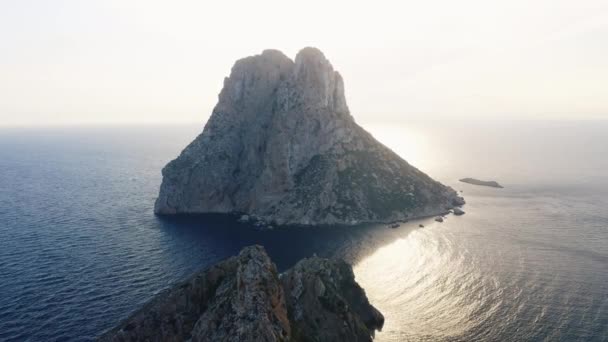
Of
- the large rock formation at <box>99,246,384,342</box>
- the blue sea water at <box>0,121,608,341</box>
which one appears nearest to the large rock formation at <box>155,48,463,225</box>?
the blue sea water at <box>0,121,608,341</box>

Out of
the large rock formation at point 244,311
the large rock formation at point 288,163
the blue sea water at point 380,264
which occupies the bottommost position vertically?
the blue sea water at point 380,264

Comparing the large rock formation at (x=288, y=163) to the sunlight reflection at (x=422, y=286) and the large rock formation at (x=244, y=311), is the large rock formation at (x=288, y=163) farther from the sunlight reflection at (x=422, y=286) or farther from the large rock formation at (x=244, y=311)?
the large rock formation at (x=244, y=311)

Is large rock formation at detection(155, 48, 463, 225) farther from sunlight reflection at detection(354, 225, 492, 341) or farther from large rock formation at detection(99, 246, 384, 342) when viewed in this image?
large rock formation at detection(99, 246, 384, 342)

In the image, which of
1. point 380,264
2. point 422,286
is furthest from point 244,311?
point 380,264

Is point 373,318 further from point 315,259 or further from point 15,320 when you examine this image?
point 15,320

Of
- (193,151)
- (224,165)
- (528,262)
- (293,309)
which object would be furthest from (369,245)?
(193,151)

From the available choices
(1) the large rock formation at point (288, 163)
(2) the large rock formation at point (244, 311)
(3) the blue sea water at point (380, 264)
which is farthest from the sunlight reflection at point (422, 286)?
(1) the large rock formation at point (288, 163)

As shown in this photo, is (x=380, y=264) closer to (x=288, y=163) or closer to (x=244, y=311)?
(x=288, y=163)
